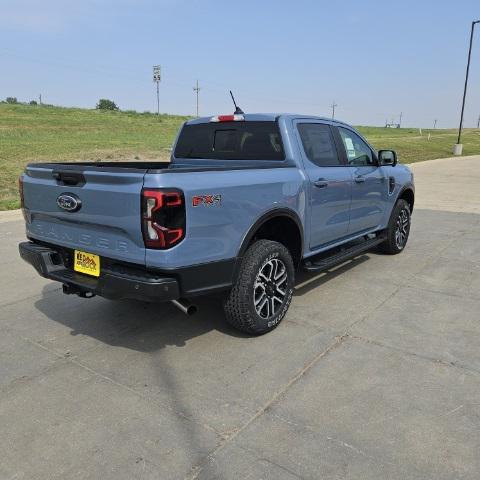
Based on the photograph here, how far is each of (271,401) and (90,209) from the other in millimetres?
1734

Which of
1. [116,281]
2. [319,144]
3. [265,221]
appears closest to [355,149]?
[319,144]

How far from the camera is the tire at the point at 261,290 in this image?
354 centimetres

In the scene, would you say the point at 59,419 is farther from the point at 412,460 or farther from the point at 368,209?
the point at 368,209

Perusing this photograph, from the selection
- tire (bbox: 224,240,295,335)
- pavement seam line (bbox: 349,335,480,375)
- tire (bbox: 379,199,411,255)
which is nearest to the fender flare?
tire (bbox: 224,240,295,335)

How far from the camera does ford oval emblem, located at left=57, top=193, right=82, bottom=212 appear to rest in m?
3.28

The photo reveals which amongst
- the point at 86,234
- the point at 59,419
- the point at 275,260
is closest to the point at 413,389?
the point at 275,260

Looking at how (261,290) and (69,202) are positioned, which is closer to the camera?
(69,202)

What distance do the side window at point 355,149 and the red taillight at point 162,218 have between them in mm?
2685

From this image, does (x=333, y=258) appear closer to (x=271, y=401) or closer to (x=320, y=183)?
(x=320, y=183)

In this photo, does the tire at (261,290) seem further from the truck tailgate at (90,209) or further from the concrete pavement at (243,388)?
the truck tailgate at (90,209)

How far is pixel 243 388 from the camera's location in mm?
3047

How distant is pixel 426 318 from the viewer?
4211 millimetres

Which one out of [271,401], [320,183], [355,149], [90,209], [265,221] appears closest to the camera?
[271,401]

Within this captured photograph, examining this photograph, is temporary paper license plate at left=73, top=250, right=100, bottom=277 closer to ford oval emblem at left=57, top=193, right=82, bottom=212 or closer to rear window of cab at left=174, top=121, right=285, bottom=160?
ford oval emblem at left=57, top=193, right=82, bottom=212
